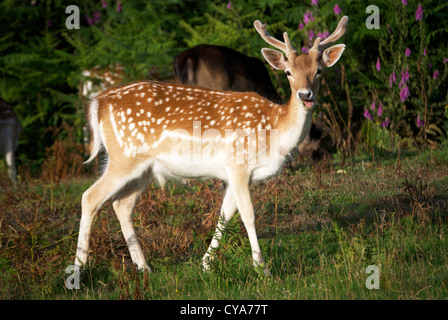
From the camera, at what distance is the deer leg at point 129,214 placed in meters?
5.84

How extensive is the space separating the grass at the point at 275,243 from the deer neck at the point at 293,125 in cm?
80

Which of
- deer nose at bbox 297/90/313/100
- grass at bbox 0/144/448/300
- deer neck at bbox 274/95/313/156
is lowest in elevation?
grass at bbox 0/144/448/300

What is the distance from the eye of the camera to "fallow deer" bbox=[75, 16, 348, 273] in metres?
→ 5.50

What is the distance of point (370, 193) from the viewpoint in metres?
7.39

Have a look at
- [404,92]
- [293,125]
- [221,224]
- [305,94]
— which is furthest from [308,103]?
[404,92]

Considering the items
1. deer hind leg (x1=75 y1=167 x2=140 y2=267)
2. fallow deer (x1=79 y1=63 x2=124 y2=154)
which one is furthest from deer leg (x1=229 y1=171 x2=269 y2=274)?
fallow deer (x1=79 y1=63 x2=124 y2=154)

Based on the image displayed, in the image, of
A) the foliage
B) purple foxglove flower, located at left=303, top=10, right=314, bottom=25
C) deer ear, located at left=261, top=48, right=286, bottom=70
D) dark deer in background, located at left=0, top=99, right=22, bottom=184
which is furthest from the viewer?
dark deer in background, located at left=0, top=99, right=22, bottom=184

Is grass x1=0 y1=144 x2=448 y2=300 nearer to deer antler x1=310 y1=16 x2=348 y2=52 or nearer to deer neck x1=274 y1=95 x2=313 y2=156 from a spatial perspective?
deer neck x1=274 y1=95 x2=313 y2=156

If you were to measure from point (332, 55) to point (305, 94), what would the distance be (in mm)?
723

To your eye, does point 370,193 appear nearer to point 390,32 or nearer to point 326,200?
point 326,200

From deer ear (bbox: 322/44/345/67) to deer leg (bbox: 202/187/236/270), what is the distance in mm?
1440

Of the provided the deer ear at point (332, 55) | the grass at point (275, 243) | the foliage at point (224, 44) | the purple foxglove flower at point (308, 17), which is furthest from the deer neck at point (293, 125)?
the purple foxglove flower at point (308, 17)

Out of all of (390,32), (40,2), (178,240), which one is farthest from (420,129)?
(40,2)
